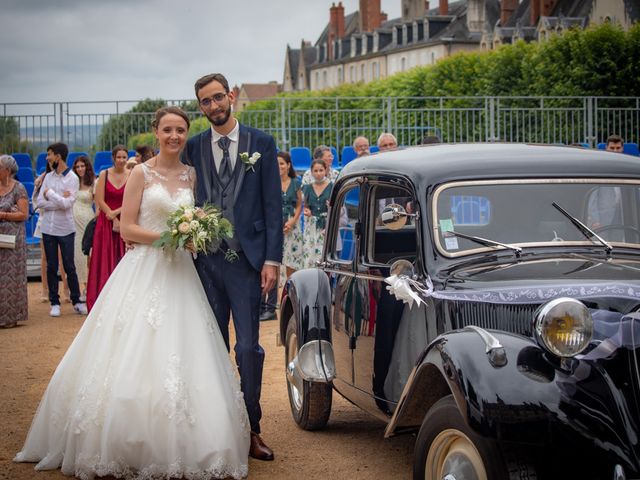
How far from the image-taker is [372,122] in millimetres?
25766

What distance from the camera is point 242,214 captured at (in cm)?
609

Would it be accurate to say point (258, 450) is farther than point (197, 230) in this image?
Yes

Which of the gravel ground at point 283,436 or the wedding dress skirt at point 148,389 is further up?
the wedding dress skirt at point 148,389

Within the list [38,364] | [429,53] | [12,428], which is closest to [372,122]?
[38,364]

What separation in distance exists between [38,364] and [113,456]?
4.60 m

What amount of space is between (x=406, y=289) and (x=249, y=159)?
4.61 feet

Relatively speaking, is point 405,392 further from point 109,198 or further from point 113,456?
point 109,198

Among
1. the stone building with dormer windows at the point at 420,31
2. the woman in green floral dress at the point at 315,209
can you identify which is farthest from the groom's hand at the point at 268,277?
the stone building with dormer windows at the point at 420,31

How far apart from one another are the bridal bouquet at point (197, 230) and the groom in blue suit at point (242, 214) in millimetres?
119

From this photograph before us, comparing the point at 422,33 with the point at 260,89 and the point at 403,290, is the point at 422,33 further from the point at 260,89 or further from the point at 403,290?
the point at 403,290

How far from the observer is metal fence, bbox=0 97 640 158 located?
21719 mm

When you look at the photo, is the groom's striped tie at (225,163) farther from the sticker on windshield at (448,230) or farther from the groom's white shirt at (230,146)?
the sticker on windshield at (448,230)

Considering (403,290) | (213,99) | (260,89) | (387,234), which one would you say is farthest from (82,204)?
(260,89)

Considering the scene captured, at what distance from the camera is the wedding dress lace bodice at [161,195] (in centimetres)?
618
